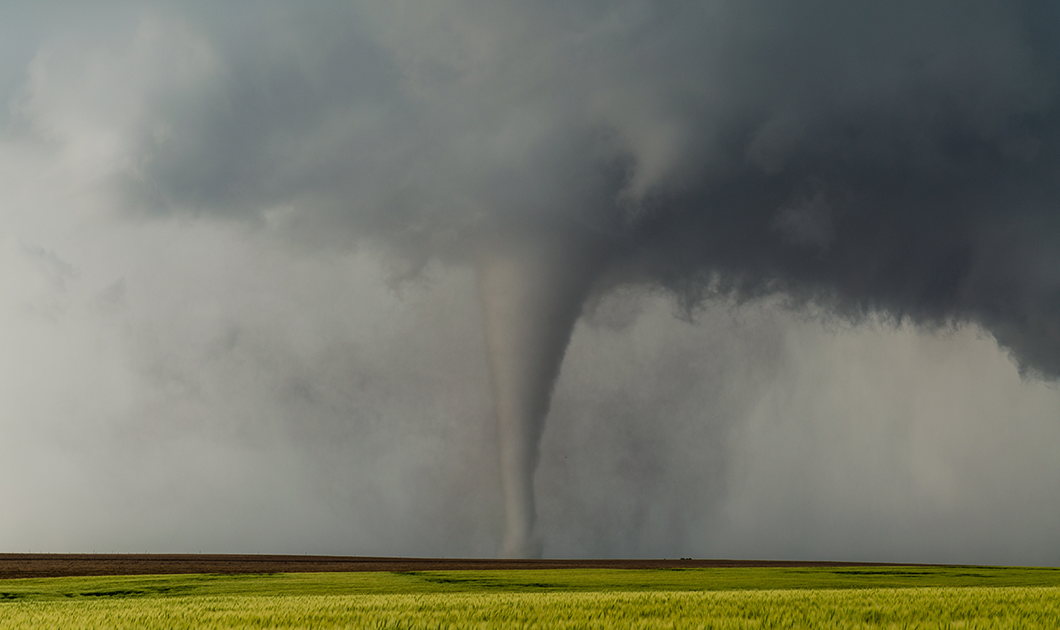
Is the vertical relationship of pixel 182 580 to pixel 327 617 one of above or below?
A: below

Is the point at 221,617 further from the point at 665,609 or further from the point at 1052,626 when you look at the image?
the point at 1052,626

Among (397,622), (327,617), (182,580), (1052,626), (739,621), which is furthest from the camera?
(182,580)

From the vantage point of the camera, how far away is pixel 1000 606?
41.0ft

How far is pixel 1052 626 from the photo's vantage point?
10.5 metres

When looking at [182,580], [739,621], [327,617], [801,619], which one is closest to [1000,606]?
[801,619]

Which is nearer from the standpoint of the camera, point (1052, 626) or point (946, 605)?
point (1052, 626)

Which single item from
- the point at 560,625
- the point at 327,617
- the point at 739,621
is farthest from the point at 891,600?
the point at 327,617

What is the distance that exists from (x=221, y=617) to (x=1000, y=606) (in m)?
15.9

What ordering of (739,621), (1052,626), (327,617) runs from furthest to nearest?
1. (327,617)
2. (739,621)
3. (1052,626)

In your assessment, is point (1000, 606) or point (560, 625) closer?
point (560, 625)

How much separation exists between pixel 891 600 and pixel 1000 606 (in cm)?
189

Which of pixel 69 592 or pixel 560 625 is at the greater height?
pixel 560 625

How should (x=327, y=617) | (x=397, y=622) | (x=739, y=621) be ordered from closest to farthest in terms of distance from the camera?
(x=739, y=621), (x=397, y=622), (x=327, y=617)

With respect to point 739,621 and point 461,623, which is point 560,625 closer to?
point 461,623
